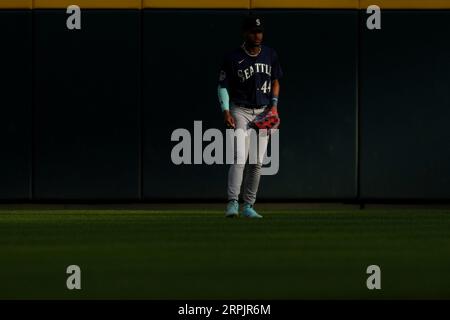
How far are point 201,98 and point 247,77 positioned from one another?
118 inches

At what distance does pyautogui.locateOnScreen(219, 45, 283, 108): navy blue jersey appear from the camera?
1287 centimetres

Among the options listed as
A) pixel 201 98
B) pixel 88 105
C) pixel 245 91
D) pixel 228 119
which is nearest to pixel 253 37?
pixel 245 91

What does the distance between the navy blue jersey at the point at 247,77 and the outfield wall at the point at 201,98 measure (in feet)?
9.13

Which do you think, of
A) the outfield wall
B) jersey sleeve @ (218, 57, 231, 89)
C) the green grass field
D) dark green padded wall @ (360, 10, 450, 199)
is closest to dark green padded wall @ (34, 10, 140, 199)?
the outfield wall

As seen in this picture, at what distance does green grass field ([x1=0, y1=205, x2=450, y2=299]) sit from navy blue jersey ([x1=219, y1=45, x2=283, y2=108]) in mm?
1188

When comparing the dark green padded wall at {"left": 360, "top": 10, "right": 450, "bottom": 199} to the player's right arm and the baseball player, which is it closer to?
the baseball player

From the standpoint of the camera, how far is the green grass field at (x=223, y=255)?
7480mm

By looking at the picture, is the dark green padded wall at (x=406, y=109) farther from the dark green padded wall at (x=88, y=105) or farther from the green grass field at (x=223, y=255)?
the dark green padded wall at (x=88, y=105)

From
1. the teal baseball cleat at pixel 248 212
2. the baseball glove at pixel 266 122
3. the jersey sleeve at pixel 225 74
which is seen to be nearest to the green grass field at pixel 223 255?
the teal baseball cleat at pixel 248 212

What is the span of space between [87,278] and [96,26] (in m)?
8.09

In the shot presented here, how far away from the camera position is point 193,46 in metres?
15.8

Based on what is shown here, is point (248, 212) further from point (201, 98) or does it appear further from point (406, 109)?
point (406, 109)
